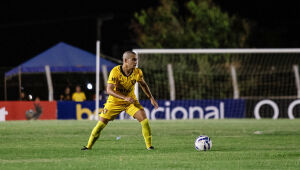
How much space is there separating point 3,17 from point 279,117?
3432cm

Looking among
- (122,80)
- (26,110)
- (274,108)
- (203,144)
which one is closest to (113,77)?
(122,80)

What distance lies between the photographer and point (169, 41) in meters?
41.3

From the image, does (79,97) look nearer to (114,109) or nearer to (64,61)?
(64,61)

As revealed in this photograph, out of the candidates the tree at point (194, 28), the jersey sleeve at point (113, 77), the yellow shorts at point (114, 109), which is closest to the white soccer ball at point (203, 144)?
the yellow shorts at point (114, 109)

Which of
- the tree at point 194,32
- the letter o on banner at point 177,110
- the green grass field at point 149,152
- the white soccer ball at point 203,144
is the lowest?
the green grass field at point 149,152

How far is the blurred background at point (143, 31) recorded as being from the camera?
1293 inches

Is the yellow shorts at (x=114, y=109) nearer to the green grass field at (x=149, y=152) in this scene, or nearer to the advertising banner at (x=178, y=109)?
the green grass field at (x=149, y=152)

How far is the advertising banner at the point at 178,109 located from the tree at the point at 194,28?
35.6 feet

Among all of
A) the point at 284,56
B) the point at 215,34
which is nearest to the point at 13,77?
the point at 215,34

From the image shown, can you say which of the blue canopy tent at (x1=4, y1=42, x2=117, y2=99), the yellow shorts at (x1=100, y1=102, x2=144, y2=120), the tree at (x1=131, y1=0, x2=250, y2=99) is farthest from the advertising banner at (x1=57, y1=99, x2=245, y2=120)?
the yellow shorts at (x1=100, y1=102, x2=144, y2=120)

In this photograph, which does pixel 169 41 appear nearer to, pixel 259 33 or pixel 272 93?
pixel 272 93

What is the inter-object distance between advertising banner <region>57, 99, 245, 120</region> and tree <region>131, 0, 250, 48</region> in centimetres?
1086

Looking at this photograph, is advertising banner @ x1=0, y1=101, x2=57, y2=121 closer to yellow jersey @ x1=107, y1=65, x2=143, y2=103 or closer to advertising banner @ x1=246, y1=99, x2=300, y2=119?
advertising banner @ x1=246, y1=99, x2=300, y2=119

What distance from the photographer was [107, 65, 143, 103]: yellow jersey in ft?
40.9
